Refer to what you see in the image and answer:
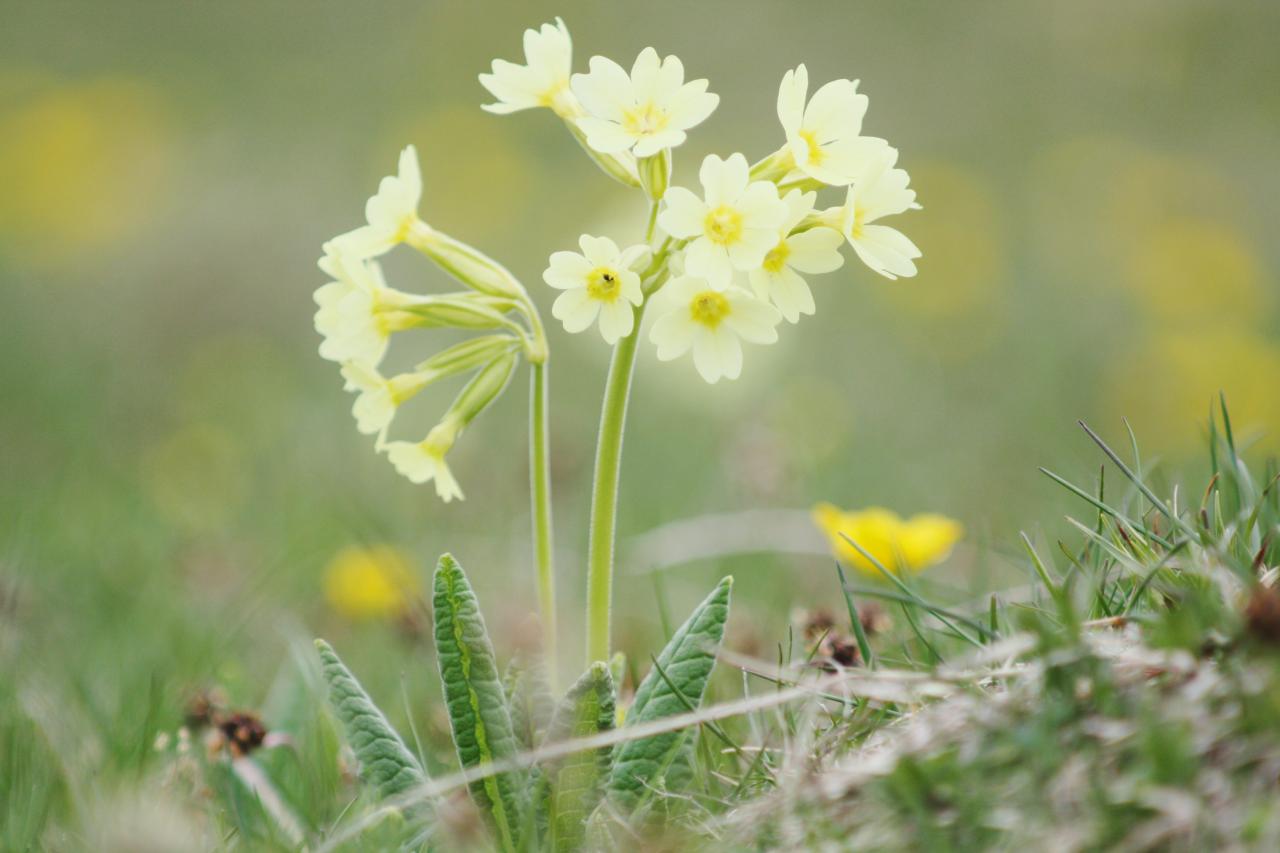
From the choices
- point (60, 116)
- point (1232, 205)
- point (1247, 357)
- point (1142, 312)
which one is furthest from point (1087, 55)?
point (60, 116)

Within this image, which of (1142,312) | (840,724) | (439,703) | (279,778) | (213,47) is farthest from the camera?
(213,47)

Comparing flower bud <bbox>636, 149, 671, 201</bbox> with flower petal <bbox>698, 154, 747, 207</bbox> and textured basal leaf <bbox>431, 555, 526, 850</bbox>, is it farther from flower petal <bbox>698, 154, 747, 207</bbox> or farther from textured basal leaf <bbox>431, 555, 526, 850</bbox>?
textured basal leaf <bbox>431, 555, 526, 850</bbox>

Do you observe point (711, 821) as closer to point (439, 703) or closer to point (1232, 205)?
point (439, 703)

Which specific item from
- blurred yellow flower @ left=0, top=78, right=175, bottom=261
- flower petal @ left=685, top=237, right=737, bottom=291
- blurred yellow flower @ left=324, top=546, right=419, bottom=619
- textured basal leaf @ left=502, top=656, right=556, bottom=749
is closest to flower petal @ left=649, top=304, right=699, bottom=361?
flower petal @ left=685, top=237, right=737, bottom=291

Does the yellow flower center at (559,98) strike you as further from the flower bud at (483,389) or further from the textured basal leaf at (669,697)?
the textured basal leaf at (669,697)

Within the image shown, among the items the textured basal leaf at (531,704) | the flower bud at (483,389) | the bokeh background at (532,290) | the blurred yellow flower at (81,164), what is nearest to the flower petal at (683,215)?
the flower bud at (483,389)

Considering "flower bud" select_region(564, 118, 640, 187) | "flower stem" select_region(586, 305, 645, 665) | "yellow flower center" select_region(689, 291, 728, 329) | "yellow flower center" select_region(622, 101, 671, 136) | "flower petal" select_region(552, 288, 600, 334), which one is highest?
"yellow flower center" select_region(622, 101, 671, 136)

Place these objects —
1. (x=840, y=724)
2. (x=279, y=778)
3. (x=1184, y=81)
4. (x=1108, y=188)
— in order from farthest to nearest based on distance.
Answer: (x=1184, y=81) → (x=1108, y=188) → (x=279, y=778) → (x=840, y=724)

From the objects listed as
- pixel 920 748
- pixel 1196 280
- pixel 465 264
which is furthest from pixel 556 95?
pixel 1196 280
